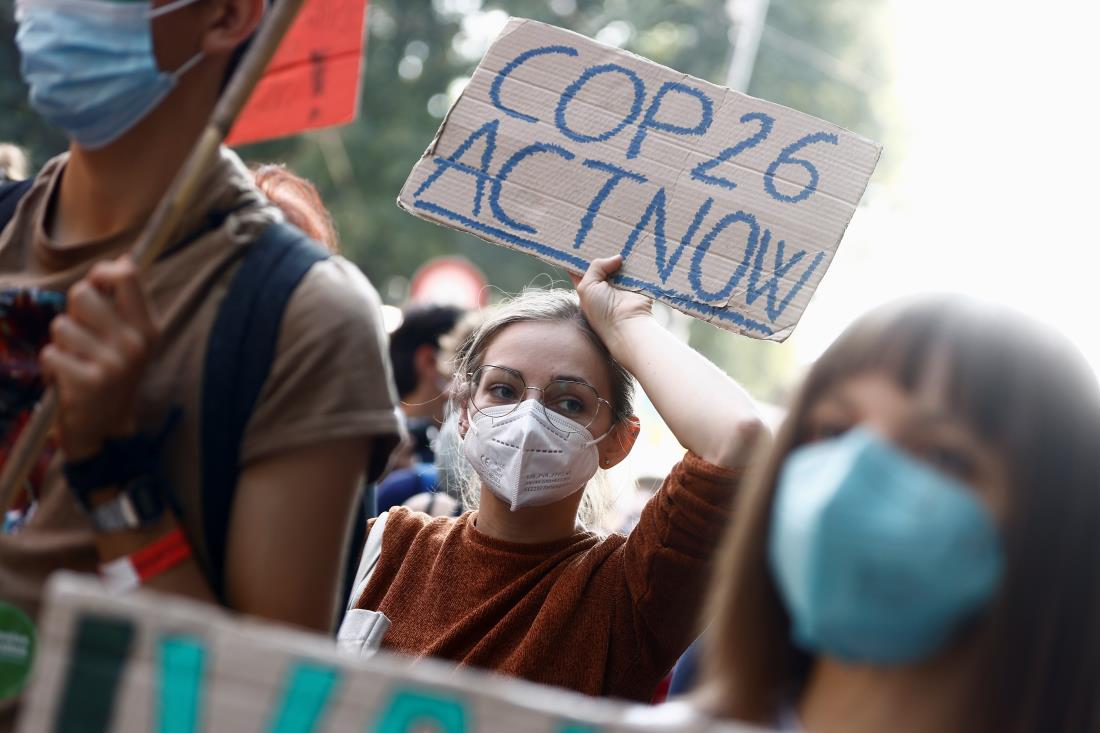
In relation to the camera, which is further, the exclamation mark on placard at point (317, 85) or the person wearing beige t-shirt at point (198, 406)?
the exclamation mark on placard at point (317, 85)

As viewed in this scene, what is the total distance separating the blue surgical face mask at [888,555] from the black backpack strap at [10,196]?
1.25 m

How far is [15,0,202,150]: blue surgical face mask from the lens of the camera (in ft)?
6.27

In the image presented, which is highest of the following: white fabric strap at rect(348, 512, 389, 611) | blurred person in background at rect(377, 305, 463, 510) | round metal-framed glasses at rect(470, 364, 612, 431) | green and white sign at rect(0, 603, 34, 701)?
green and white sign at rect(0, 603, 34, 701)

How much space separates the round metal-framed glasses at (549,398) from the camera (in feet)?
10.4

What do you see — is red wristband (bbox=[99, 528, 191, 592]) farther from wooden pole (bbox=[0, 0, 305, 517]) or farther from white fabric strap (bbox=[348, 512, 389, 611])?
white fabric strap (bbox=[348, 512, 389, 611])

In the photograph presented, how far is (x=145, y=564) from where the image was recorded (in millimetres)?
1755

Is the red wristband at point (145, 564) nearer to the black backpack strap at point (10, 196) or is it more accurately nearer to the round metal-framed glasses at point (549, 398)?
the black backpack strap at point (10, 196)

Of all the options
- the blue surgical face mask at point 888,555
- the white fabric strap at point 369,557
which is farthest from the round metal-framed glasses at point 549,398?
the blue surgical face mask at point 888,555

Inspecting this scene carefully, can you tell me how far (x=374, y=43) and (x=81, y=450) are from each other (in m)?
21.7

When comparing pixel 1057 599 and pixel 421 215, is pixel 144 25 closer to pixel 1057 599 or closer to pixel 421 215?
pixel 421 215

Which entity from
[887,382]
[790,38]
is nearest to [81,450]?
[887,382]

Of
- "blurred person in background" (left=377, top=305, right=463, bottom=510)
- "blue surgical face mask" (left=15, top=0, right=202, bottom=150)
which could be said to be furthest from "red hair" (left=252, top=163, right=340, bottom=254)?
"blurred person in background" (left=377, top=305, right=463, bottom=510)

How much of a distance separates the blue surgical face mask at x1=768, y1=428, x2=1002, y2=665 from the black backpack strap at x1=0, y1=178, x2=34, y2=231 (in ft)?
4.11

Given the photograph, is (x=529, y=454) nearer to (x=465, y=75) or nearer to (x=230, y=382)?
(x=230, y=382)
